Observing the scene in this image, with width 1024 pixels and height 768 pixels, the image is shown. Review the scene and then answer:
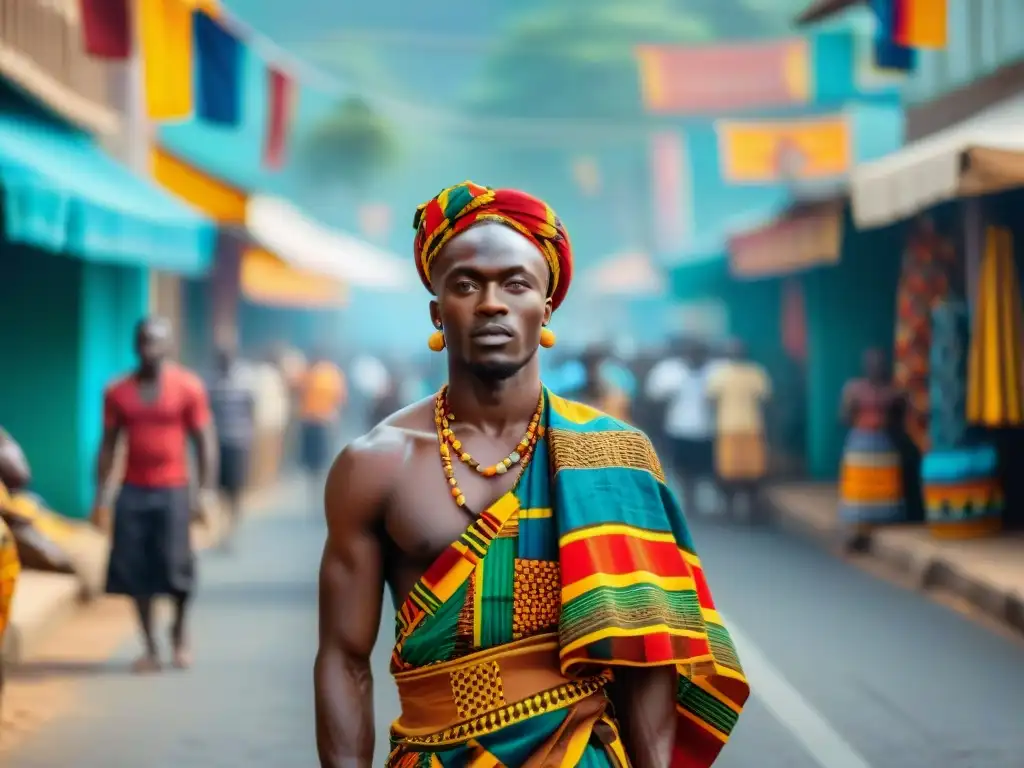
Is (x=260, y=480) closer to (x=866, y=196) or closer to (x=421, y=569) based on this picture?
(x=866, y=196)

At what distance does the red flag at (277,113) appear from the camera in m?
17.5

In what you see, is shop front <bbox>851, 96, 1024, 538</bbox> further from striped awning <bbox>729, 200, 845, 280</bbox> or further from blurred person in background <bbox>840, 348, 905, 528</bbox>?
striped awning <bbox>729, 200, 845, 280</bbox>

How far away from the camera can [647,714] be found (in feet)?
10.6

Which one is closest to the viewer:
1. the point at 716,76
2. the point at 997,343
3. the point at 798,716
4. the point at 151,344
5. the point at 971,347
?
the point at 798,716

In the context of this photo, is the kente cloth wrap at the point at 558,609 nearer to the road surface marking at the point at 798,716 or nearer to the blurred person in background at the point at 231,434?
the road surface marking at the point at 798,716

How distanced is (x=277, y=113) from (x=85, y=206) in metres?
6.57

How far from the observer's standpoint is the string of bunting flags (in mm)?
12344

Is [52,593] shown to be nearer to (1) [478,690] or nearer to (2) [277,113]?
(2) [277,113]

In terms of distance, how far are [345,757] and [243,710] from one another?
17.1 feet

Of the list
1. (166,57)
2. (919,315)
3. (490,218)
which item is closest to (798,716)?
(490,218)

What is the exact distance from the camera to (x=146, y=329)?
31.9 ft

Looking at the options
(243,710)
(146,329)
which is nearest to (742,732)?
(243,710)

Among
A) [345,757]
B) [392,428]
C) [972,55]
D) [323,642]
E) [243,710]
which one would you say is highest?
[972,55]

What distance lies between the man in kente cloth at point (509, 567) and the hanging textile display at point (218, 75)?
10.6m
